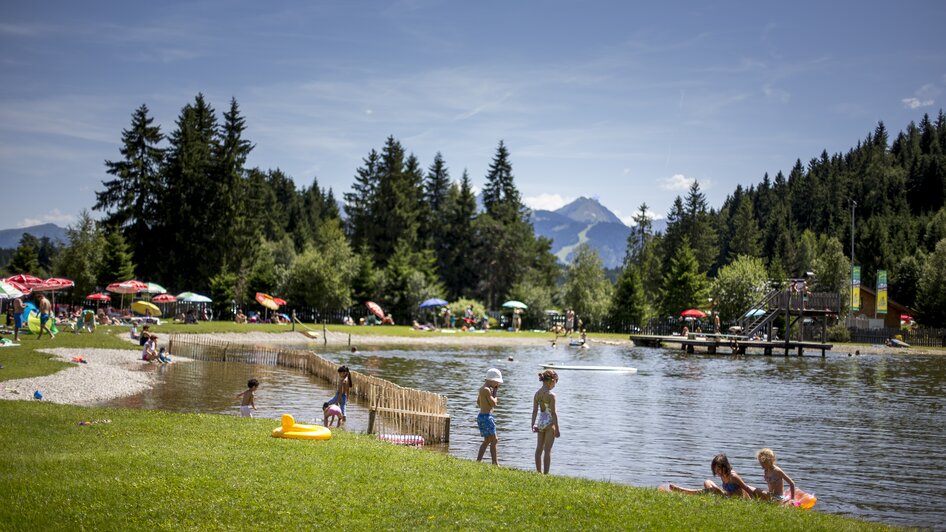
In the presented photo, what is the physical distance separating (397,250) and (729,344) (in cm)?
3604

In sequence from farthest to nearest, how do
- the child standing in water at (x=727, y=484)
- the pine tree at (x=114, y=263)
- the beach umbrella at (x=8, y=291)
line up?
1. the pine tree at (x=114, y=263)
2. the beach umbrella at (x=8, y=291)
3. the child standing in water at (x=727, y=484)

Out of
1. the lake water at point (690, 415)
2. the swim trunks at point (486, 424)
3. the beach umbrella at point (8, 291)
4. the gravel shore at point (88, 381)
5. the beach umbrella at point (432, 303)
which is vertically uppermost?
the beach umbrella at point (432, 303)

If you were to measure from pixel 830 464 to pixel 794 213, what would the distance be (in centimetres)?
16027

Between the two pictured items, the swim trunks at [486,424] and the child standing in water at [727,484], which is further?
the swim trunks at [486,424]

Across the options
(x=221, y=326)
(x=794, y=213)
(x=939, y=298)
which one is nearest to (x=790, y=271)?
(x=794, y=213)

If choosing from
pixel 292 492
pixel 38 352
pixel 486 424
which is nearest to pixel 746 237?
pixel 38 352

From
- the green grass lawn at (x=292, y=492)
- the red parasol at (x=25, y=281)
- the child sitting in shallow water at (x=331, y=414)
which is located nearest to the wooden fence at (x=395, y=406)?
the child sitting in shallow water at (x=331, y=414)

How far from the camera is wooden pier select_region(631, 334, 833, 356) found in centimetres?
6397

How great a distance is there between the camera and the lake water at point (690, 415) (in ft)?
59.5

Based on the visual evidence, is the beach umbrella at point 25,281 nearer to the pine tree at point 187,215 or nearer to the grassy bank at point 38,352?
the grassy bank at point 38,352

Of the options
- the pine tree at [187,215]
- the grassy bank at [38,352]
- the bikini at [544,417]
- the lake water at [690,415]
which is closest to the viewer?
the bikini at [544,417]

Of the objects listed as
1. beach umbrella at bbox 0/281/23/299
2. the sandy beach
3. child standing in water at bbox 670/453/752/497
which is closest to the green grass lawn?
child standing in water at bbox 670/453/752/497

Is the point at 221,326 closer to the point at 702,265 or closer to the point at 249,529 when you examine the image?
the point at 249,529

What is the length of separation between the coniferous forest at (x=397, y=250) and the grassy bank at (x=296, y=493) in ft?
194
